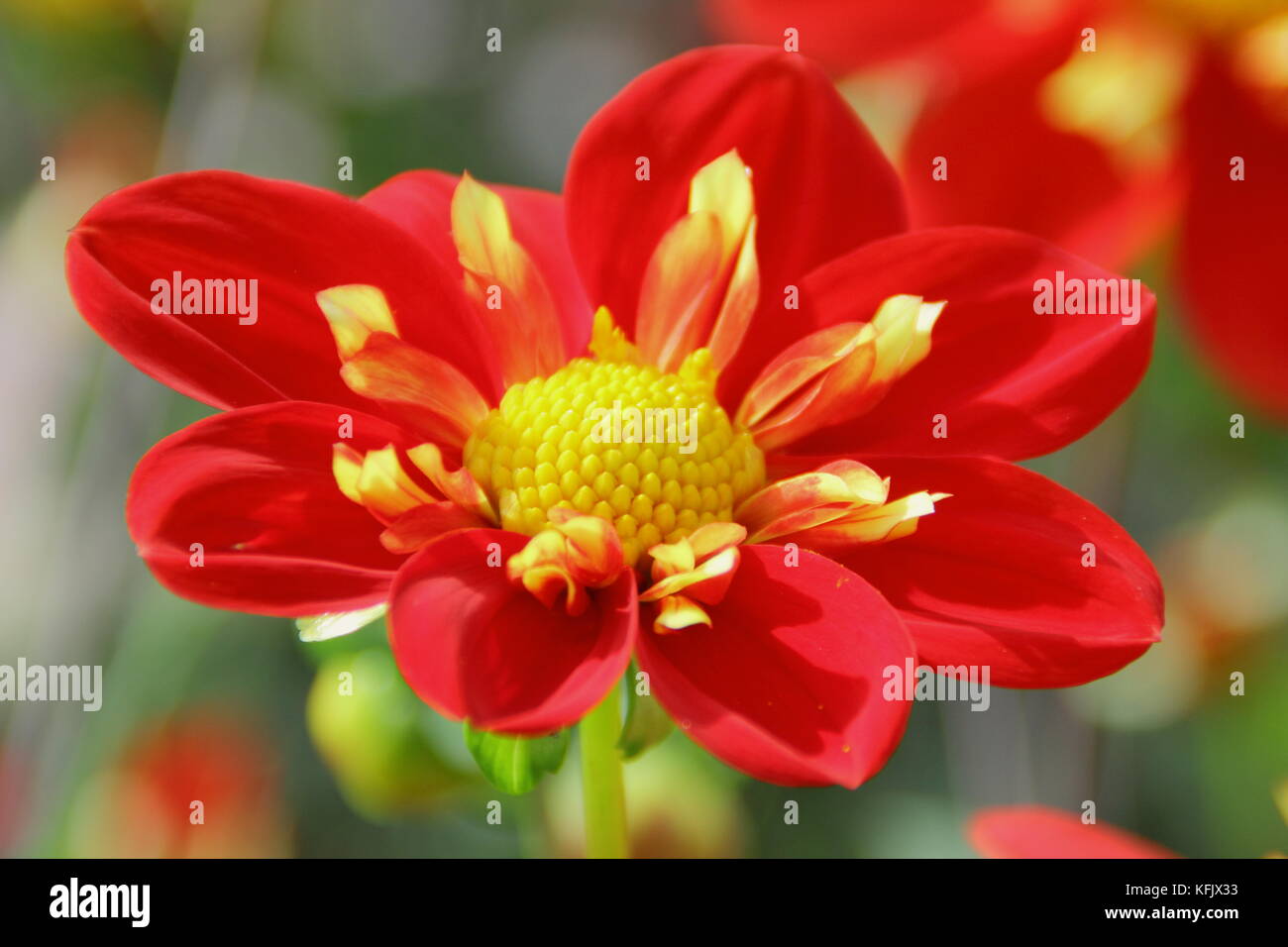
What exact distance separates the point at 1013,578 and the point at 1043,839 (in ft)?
0.34

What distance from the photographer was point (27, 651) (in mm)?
694

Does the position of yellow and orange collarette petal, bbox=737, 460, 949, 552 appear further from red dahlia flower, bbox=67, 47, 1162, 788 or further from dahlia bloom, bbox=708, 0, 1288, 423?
dahlia bloom, bbox=708, 0, 1288, 423

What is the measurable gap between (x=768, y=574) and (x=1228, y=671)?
0.44 metres

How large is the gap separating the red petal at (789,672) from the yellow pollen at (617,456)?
3 cm

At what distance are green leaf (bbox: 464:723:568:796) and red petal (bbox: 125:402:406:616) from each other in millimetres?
58

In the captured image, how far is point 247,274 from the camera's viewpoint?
18.0 inches

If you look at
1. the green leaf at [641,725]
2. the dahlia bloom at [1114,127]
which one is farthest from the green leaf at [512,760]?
the dahlia bloom at [1114,127]

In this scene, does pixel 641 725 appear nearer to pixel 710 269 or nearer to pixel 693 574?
pixel 693 574

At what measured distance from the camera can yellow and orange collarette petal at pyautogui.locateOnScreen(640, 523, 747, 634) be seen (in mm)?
399

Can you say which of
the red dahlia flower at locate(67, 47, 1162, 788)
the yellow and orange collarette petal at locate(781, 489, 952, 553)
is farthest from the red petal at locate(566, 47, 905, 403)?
the yellow and orange collarette petal at locate(781, 489, 952, 553)

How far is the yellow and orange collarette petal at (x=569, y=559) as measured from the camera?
0.40 m

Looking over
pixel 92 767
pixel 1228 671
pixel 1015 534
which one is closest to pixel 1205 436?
pixel 1228 671
